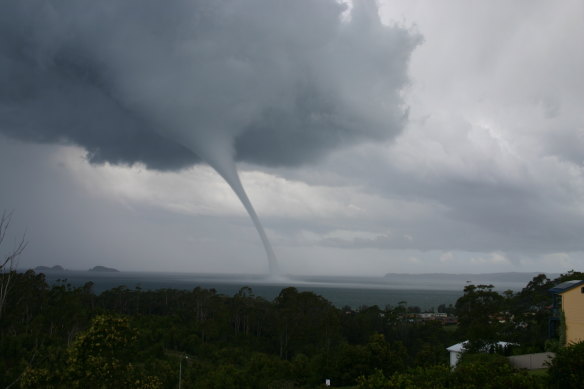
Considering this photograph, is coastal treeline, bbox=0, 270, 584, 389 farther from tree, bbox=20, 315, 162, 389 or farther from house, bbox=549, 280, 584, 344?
house, bbox=549, 280, 584, 344

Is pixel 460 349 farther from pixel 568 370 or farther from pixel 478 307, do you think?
pixel 478 307

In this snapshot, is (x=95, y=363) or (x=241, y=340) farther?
(x=241, y=340)

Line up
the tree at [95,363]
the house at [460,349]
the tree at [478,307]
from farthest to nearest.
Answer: the tree at [478,307], the house at [460,349], the tree at [95,363]

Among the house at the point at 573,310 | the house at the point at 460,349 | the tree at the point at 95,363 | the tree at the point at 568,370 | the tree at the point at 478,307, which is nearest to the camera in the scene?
the tree at the point at 568,370

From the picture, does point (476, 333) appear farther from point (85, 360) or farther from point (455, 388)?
point (85, 360)

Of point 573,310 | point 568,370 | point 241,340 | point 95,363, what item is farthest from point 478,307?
point 95,363

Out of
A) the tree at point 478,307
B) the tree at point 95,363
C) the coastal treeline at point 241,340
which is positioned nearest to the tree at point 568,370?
the coastal treeline at point 241,340

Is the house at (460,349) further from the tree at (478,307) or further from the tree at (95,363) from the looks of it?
the tree at (95,363)

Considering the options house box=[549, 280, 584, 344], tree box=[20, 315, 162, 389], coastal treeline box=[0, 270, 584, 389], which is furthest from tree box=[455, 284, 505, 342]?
tree box=[20, 315, 162, 389]

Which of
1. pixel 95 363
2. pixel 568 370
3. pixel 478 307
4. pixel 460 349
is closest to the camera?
pixel 568 370
